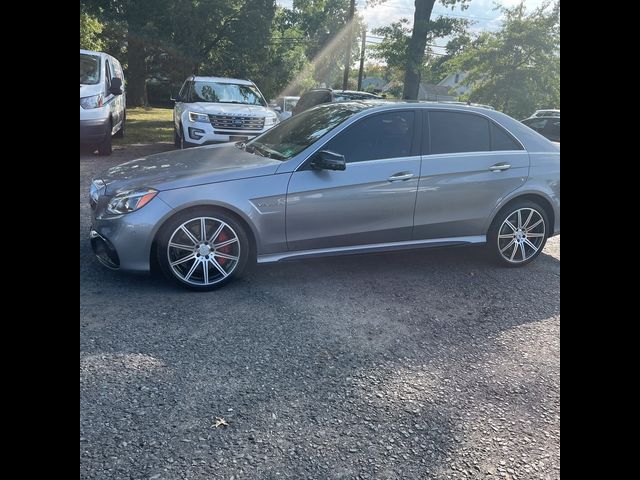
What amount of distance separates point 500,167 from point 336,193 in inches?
70.4

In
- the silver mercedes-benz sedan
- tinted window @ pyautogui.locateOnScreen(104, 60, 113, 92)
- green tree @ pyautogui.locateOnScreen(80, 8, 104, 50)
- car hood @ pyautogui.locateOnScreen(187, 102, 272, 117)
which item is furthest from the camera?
green tree @ pyautogui.locateOnScreen(80, 8, 104, 50)

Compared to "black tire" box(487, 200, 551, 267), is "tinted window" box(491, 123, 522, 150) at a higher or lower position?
higher

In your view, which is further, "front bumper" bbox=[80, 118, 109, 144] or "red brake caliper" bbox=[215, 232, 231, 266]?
"front bumper" bbox=[80, 118, 109, 144]

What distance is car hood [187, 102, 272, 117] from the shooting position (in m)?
11.2

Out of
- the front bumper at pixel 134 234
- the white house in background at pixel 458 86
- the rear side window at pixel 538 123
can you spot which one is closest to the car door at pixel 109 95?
the front bumper at pixel 134 234

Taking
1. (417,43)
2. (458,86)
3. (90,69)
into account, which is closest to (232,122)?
(90,69)

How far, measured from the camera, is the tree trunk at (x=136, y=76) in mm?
30250

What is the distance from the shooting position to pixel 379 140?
5.12 meters

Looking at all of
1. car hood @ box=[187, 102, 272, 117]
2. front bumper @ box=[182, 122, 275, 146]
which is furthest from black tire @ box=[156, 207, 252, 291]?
car hood @ box=[187, 102, 272, 117]

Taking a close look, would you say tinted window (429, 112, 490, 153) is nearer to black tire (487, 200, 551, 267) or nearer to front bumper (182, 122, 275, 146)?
black tire (487, 200, 551, 267)

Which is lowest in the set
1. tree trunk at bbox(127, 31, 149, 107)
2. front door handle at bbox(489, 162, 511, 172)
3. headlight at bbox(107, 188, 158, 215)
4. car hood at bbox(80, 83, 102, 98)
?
headlight at bbox(107, 188, 158, 215)

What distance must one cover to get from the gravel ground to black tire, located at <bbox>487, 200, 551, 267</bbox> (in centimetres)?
48

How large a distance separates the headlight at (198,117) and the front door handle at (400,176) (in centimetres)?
698
